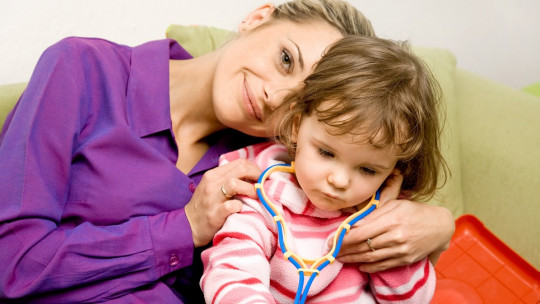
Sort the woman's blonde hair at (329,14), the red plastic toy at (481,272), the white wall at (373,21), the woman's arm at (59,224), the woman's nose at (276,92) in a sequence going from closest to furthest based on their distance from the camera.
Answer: the woman's arm at (59,224)
the woman's nose at (276,92)
the woman's blonde hair at (329,14)
the red plastic toy at (481,272)
the white wall at (373,21)

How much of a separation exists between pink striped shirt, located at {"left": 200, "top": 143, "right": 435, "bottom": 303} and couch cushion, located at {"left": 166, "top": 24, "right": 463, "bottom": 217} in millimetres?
615

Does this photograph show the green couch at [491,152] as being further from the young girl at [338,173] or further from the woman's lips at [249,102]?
the young girl at [338,173]

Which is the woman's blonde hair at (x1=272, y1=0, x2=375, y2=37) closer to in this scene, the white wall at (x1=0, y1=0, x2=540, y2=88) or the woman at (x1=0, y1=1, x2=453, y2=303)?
the woman at (x1=0, y1=1, x2=453, y2=303)

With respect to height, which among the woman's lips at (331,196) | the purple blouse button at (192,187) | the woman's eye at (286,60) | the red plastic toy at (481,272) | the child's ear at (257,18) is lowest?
the red plastic toy at (481,272)

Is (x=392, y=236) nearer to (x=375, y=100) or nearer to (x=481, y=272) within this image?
(x=375, y=100)

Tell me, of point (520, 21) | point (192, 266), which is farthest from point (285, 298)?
point (520, 21)

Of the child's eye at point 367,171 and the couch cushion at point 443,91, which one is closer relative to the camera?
the child's eye at point 367,171

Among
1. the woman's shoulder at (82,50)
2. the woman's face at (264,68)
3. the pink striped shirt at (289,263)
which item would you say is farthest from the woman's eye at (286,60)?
the woman's shoulder at (82,50)

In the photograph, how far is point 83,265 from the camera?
1.12 metres

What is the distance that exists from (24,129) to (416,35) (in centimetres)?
190

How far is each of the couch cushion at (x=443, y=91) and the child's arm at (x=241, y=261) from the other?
0.82m

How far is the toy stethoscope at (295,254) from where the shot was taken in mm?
1022

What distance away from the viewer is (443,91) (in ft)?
6.09

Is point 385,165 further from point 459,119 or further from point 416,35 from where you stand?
point 416,35
